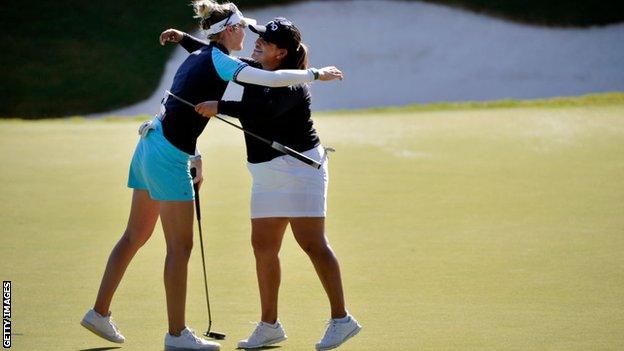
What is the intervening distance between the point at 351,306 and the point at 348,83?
15173 millimetres

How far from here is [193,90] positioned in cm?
582

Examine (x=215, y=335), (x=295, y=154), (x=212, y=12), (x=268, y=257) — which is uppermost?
(x=212, y=12)

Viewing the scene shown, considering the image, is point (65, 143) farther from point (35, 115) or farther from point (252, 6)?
point (252, 6)

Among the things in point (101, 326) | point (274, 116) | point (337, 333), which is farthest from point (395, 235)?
point (101, 326)

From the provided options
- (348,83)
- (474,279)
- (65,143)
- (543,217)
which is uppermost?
(474,279)

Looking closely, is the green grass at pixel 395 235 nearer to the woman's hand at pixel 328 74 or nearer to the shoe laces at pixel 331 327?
the shoe laces at pixel 331 327

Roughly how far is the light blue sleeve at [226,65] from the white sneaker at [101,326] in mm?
1326

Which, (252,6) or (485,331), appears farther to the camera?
(252,6)

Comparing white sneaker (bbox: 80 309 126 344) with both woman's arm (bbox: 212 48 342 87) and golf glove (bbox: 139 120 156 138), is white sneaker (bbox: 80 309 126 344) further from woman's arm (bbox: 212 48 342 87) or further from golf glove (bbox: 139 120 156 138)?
woman's arm (bbox: 212 48 342 87)

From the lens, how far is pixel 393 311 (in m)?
6.80

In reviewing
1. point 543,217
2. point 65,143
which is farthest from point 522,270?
point 65,143

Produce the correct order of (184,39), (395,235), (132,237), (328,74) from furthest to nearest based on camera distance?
1. (395,235)
2. (184,39)
3. (132,237)
4. (328,74)

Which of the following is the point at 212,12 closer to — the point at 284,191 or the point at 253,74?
the point at 253,74

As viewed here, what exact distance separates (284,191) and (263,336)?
0.71 m
